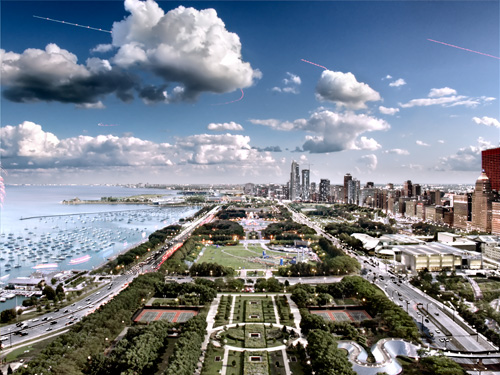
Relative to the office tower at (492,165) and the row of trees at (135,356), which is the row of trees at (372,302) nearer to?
the row of trees at (135,356)

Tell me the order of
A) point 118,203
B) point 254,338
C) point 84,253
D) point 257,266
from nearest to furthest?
point 254,338
point 257,266
point 84,253
point 118,203

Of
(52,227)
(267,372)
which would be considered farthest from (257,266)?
(52,227)

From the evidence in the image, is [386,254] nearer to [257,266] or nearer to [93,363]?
[257,266]

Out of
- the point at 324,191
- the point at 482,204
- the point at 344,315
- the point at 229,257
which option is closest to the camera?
the point at 344,315

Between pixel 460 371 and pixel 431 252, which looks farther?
pixel 431 252

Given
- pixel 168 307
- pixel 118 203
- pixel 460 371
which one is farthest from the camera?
pixel 118 203

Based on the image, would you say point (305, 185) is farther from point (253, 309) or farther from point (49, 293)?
point (49, 293)

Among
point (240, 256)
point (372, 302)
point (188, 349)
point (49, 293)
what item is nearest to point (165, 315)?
point (188, 349)

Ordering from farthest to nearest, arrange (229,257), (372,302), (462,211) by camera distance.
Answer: (462,211), (229,257), (372,302)
